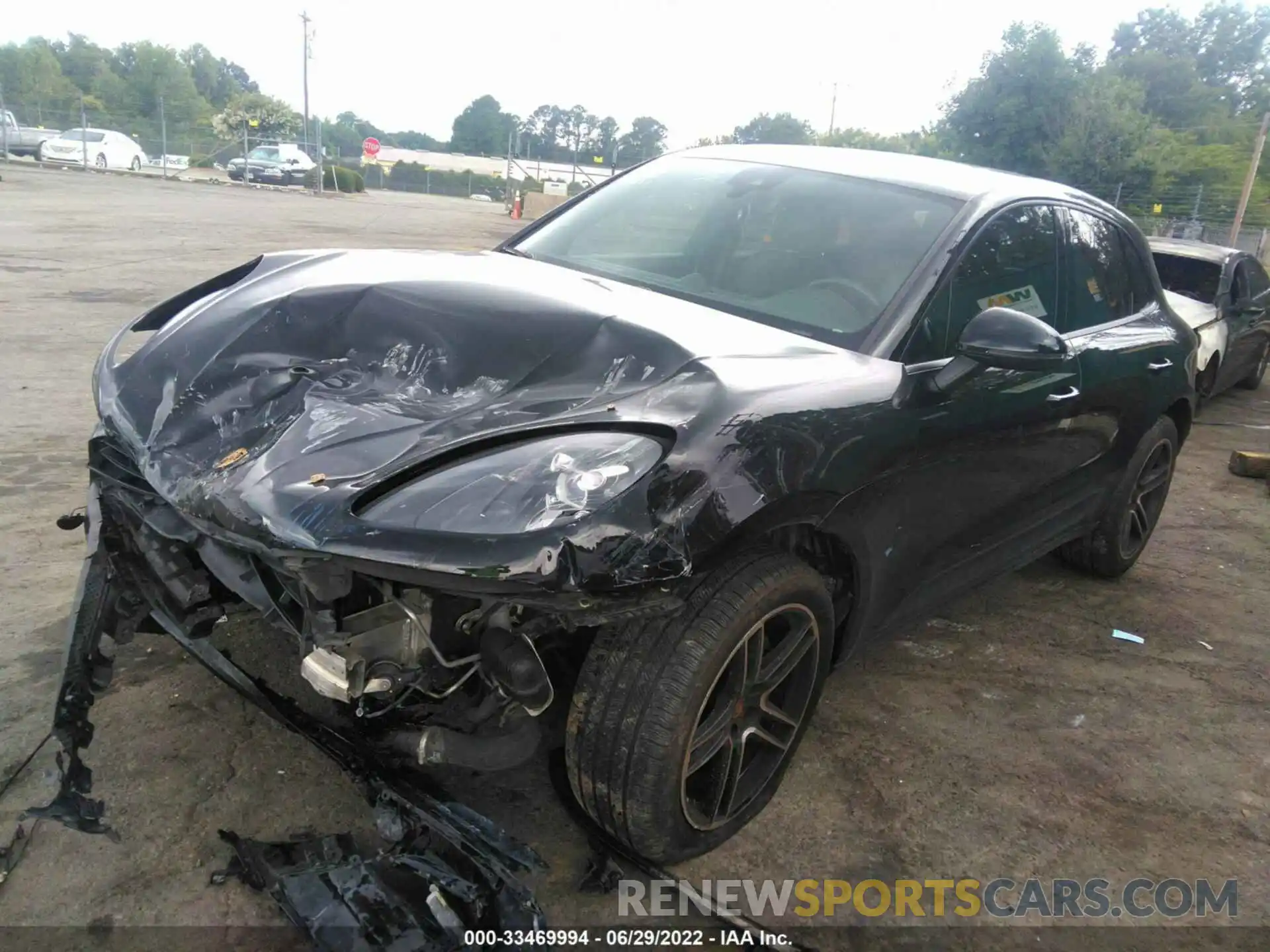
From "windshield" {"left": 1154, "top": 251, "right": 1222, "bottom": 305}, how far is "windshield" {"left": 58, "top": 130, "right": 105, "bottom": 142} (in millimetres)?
34268

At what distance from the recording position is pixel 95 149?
106 feet

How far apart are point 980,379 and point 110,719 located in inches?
106

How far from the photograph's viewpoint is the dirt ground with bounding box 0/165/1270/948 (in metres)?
2.28

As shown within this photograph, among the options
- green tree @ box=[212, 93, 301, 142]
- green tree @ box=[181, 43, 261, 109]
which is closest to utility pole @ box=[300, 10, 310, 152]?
green tree @ box=[212, 93, 301, 142]

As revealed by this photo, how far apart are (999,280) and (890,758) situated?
1563mm

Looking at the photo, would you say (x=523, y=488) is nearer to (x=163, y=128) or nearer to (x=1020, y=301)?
(x=1020, y=301)

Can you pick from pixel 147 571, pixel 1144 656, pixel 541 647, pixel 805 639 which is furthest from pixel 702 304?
pixel 1144 656

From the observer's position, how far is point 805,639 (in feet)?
8.02

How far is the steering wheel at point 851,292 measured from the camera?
2736mm

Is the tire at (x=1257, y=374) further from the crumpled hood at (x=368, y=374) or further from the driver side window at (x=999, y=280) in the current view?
the crumpled hood at (x=368, y=374)

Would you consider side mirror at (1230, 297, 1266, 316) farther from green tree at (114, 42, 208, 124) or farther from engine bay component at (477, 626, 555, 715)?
green tree at (114, 42, 208, 124)

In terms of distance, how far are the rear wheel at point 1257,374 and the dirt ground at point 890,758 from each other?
593cm

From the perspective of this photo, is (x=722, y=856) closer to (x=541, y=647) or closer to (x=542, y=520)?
(x=541, y=647)

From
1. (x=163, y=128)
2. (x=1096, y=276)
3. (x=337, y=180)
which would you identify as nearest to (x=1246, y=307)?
(x=1096, y=276)
